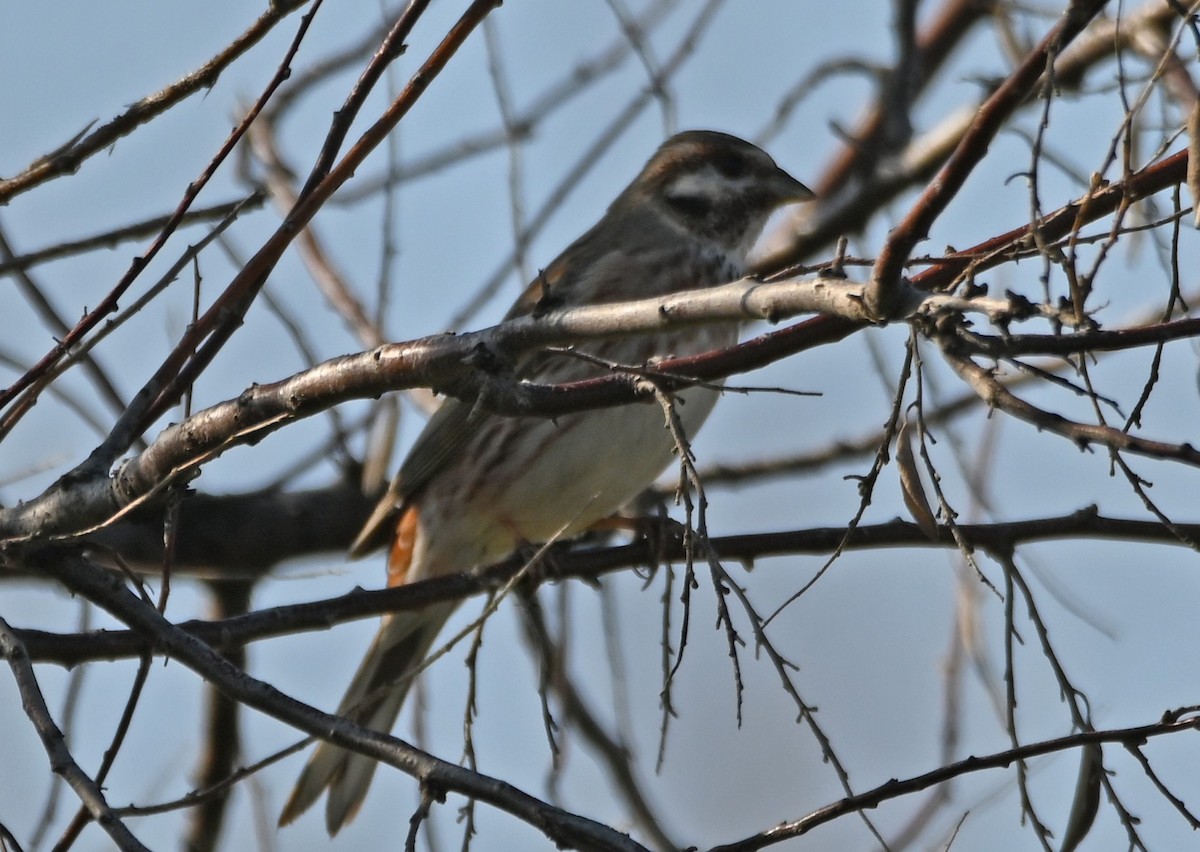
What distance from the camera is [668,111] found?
16.9 feet

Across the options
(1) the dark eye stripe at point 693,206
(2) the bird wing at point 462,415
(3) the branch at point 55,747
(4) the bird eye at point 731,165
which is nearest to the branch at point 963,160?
(3) the branch at point 55,747

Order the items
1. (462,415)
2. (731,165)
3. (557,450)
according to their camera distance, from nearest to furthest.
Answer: (557,450) → (462,415) → (731,165)

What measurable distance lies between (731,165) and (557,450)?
178cm

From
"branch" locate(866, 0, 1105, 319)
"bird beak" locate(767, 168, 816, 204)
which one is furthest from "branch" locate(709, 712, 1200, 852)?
"bird beak" locate(767, 168, 816, 204)

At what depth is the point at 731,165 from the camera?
6.78 meters

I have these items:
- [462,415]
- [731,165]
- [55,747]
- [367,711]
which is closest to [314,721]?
[55,747]

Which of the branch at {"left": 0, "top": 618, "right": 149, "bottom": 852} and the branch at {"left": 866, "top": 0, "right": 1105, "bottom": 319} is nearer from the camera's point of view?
the branch at {"left": 866, "top": 0, "right": 1105, "bottom": 319}

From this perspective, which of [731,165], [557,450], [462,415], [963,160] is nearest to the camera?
[963,160]

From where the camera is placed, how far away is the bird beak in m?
6.58

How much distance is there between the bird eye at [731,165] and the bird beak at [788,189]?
0.15 metres

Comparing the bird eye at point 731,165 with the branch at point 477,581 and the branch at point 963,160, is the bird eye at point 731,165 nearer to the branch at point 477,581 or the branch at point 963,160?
the branch at point 477,581

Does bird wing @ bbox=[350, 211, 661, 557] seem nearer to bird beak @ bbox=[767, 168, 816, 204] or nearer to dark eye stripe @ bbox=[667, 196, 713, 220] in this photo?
dark eye stripe @ bbox=[667, 196, 713, 220]

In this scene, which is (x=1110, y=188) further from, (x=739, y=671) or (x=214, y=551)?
(x=214, y=551)

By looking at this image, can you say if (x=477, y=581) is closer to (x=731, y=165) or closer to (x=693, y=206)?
(x=693, y=206)
